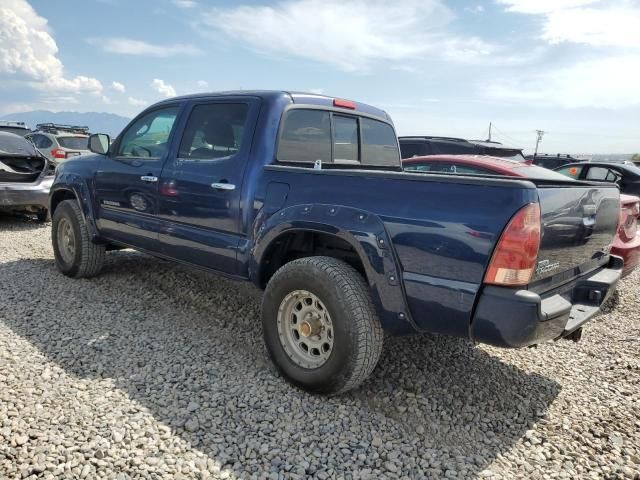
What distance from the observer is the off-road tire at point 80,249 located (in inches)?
192

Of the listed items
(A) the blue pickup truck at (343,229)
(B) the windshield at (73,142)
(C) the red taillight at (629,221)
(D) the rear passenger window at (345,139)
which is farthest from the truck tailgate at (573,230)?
(B) the windshield at (73,142)

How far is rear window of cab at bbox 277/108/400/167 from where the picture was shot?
3502mm

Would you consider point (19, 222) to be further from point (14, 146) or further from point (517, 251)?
point (517, 251)

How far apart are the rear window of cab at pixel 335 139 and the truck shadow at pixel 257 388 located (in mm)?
1528

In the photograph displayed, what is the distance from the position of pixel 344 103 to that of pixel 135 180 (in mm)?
1936

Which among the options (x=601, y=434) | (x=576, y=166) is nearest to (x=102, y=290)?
(x=601, y=434)

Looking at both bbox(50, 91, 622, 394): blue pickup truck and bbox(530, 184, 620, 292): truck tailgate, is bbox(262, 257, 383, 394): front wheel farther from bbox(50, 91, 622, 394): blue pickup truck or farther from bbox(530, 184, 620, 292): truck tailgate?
bbox(530, 184, 620, 292): truck tailgate

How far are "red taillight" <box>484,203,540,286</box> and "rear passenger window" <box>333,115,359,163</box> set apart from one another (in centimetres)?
192

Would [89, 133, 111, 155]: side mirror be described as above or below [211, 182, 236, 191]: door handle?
above

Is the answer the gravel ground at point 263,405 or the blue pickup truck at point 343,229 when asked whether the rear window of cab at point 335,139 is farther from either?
the gravel ground at point 263,405

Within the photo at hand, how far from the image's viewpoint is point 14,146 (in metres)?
7.82

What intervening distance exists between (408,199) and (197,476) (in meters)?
1.71

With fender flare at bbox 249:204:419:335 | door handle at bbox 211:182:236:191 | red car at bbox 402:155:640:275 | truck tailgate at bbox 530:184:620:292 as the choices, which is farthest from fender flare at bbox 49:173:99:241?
truck tailgate at bbox 530:184:620:292

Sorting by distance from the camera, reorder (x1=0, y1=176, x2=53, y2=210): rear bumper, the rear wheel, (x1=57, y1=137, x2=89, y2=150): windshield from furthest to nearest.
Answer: (x1=57, y1=137, x2=89, y2=150): windshield < the rear wheel < (x1=0, y1=176, x2=53, y2=210): rear bumper
